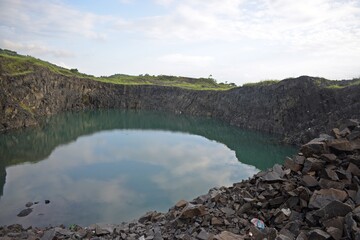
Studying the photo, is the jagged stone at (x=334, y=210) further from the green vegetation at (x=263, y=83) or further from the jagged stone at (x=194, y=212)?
the green vegetation at (x=263, y=83)

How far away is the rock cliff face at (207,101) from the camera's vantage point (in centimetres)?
3597

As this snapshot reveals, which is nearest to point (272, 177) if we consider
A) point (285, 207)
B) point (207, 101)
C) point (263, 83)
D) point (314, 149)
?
point (285, 207)

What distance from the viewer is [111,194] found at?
1933 centimetres

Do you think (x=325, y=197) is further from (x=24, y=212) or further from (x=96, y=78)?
(x=96, y=78)

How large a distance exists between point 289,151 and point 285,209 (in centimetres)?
2453

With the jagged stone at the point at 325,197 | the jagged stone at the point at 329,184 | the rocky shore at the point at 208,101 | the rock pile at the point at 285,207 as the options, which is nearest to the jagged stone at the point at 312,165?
A: the rock pile at the point at 285,207

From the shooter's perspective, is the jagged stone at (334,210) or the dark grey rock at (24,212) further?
the dark grey rock at (24,212)

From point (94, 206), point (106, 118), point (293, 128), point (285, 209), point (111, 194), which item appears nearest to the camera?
point (285, 209)

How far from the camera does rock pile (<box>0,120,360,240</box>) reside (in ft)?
26.0

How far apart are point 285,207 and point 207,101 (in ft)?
189

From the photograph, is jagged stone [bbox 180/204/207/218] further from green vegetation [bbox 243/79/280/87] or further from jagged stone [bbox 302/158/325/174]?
green vegetation [bbox 243/79/280/87]

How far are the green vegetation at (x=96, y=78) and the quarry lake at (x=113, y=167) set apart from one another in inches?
441

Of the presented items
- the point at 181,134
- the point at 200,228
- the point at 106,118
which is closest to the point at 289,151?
the point at 181,134

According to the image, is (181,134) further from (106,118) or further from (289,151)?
(106,118)
